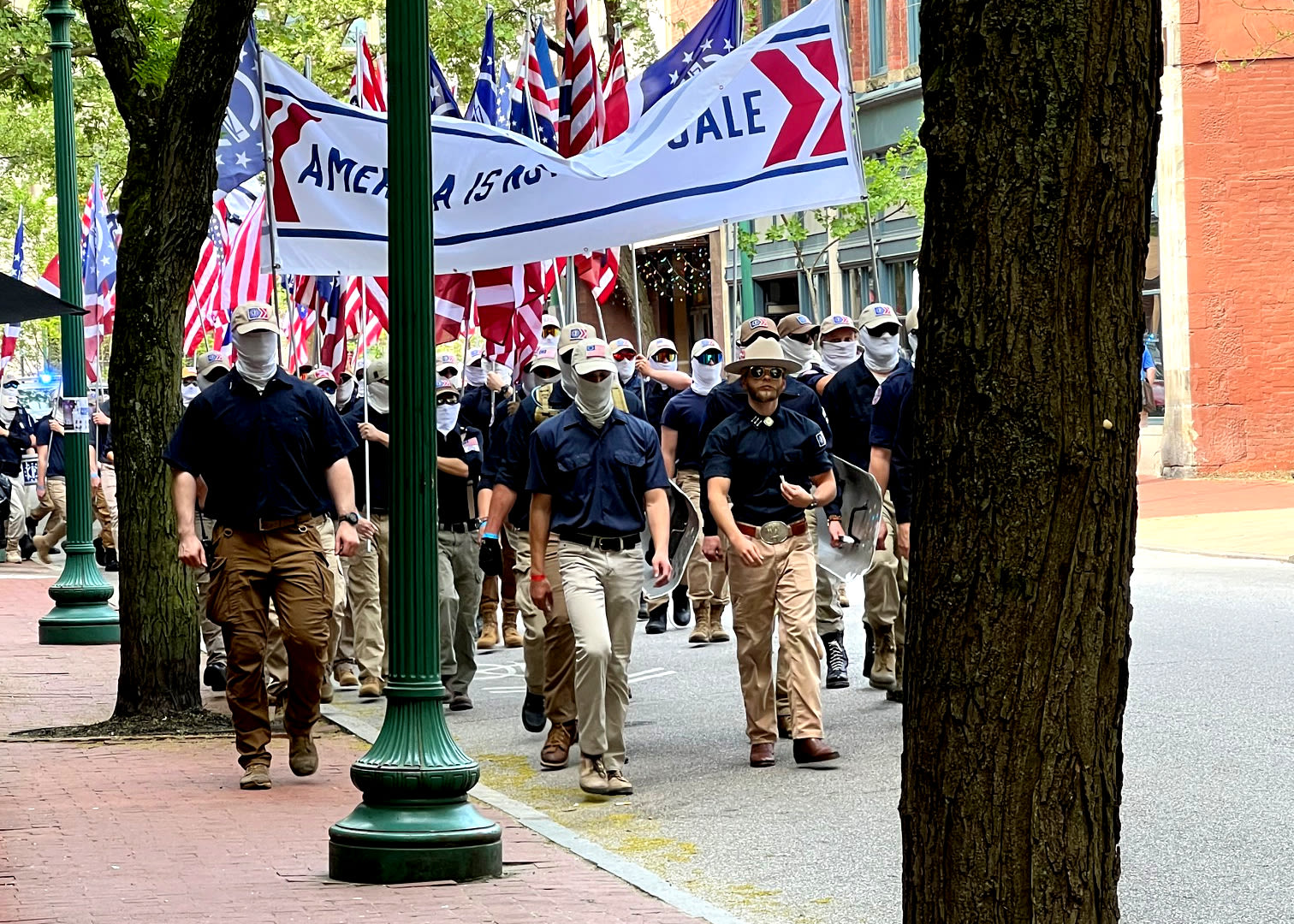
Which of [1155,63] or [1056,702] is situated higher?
[1155,63]

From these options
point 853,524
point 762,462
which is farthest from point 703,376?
point 762,462

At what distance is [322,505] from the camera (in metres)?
9.52

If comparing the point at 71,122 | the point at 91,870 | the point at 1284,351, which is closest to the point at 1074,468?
the point at 91,870

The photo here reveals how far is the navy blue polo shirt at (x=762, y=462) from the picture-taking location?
32.4ft

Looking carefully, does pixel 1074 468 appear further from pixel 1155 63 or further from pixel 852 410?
pixel 852 410

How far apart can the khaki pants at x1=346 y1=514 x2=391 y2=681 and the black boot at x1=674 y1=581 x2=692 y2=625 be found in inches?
150

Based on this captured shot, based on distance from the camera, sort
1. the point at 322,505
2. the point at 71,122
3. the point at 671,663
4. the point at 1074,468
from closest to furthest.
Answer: the point at 1074,468, the point at 322,505, the point at 671,663, the point at 71,122

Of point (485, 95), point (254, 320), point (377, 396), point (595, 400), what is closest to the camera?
point (254, 320)

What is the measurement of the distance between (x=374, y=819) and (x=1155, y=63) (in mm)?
4678

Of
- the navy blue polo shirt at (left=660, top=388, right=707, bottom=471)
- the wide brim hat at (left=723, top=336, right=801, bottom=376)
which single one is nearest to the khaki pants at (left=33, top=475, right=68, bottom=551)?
the navy blue polo shirt at (left=660, top=388, right=707, bottom=471)

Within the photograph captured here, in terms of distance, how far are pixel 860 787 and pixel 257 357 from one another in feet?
11.3

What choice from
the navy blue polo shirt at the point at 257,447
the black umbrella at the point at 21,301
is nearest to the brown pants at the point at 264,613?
the navy blue polo shirt at the point at 257,447

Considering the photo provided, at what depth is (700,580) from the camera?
15.1 meters

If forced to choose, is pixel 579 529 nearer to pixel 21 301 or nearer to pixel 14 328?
pixel 21 301
